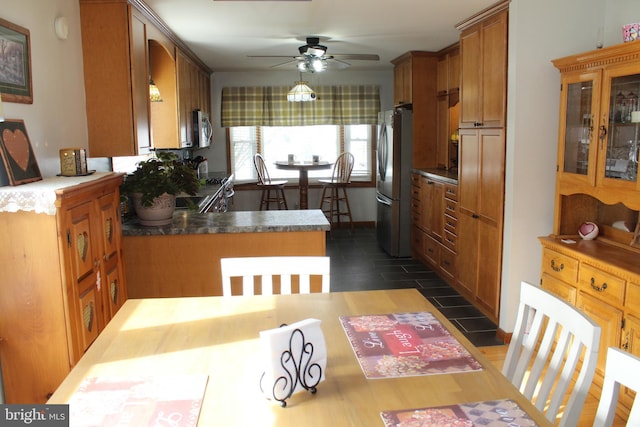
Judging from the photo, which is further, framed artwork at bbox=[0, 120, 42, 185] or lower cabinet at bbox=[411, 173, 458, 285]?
lower cabinet at bbox=[411, 173, 458, 285]

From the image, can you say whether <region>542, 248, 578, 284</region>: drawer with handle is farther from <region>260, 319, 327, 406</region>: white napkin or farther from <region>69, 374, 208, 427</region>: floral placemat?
<region>69, 374, 208, 427</region>: floral placemat

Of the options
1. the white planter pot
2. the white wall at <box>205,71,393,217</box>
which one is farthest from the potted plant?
the white wall at <box>205,71,393,217</box>

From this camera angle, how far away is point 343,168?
779 centimetres

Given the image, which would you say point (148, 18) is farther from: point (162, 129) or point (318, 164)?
point (318, 164)

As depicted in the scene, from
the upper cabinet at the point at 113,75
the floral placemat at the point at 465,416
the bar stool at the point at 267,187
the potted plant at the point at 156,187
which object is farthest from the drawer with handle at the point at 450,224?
the floral placemat at the point at 465,416

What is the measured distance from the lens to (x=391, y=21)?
14.1ft

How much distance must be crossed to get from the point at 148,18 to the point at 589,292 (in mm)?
3345

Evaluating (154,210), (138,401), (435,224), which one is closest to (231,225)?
(154,210)

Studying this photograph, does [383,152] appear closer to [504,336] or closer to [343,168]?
[343,168]

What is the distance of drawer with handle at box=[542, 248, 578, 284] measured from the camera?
10.1 ft

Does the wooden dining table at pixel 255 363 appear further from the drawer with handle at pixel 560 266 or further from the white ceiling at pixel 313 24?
the white ceiling at pixel 313 24

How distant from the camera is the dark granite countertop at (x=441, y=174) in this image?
4914mm

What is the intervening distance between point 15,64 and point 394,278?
12.7 ft

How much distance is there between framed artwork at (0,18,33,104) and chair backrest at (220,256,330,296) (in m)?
1.20
